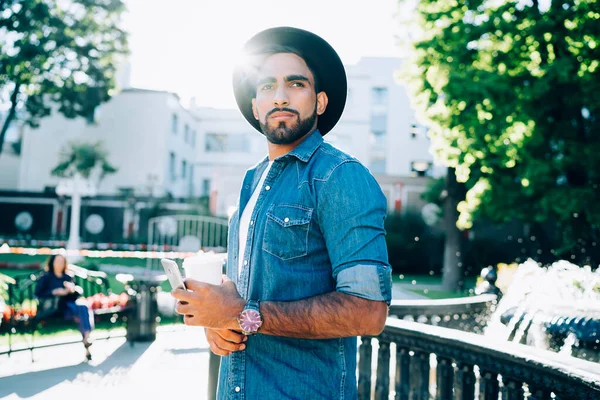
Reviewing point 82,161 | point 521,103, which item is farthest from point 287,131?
point 82,161

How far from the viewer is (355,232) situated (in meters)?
1.61

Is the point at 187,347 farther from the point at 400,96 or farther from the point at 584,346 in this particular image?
the point at 400,96

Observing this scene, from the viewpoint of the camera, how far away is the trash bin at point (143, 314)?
30.5 ft

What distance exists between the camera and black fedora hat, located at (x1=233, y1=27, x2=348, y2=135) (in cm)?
200

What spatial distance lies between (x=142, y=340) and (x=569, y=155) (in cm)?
1149

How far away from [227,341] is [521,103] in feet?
47.1

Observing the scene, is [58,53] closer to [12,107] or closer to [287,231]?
[12,107]

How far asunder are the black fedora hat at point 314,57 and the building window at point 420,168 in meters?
40.0

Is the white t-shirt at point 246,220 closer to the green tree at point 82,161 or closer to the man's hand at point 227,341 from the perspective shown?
the man's hand at point 227,341

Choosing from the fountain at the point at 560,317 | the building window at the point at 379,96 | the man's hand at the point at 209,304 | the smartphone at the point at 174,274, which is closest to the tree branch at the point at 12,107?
the building window at the point at 379,96

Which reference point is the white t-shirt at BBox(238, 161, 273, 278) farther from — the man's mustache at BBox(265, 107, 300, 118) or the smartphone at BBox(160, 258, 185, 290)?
the smartphone at BBox(160, 258, 185, 290)

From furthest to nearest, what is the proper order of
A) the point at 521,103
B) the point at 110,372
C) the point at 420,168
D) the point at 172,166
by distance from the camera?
the point at 172,166 < the point at 420,168 < the point at 521,103 < the point at 110,372

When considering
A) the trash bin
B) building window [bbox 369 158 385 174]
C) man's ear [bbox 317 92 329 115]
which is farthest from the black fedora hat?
building window [bbox 369 158 385 174]

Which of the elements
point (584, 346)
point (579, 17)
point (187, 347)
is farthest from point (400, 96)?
point (584, 346)
